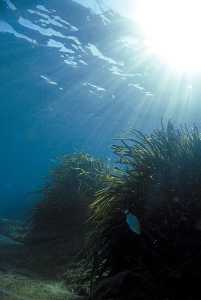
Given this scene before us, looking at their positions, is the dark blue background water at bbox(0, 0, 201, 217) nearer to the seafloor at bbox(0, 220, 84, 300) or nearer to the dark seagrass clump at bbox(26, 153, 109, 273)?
the dark seagrass clump at bbox(26, 153, 109, 273)

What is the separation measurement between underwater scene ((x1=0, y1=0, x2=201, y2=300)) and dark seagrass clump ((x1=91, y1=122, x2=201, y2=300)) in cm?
1

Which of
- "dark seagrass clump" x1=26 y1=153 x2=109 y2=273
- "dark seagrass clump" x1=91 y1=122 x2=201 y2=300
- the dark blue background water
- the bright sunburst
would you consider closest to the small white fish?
"dark seagrass clump" x1=91 y1=122 x2=201 y2=300

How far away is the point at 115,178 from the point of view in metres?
4.09

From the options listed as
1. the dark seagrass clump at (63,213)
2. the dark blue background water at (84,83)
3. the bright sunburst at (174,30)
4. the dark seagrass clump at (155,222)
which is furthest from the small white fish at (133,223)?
the bright sunburst at (174,30)

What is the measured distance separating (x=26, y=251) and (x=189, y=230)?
13.2ft

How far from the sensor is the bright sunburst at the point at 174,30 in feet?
47.6

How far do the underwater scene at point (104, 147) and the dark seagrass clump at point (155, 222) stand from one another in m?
0.01

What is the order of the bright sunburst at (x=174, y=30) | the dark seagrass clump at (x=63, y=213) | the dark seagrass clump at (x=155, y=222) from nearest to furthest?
the dark seagrass clump at (x=155, y=222) → the dark seagrass clump at (x=63, y=213) → the bright sunburst at (x=174, y=30)

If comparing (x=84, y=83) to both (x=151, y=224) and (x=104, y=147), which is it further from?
(x=151, y=224)

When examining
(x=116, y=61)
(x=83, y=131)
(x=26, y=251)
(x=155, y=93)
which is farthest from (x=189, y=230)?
(x=83, y=131)

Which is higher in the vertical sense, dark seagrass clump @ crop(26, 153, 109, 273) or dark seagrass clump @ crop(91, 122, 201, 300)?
dark seagrass clump @ crop(26, 153, 109, 273)

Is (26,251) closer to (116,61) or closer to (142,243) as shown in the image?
(142,243)

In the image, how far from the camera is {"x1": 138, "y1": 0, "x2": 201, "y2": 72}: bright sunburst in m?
14.5

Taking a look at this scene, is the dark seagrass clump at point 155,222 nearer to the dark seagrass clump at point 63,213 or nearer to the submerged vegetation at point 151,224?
the submerged vegetation at point 151,224
